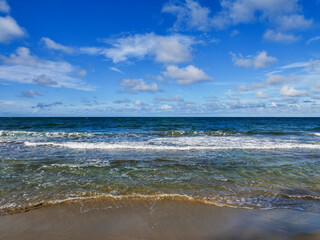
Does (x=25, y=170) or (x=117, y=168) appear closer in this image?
(x=25, y=170)

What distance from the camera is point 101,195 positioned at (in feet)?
18.5

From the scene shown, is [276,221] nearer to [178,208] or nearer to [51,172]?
[178,208]

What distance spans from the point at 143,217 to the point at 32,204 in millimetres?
2938

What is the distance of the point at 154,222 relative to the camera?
168 inches

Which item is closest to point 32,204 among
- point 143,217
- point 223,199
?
point 143,217

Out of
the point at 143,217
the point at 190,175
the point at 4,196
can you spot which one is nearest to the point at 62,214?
the point at 143,217

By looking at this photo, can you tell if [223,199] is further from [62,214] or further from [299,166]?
[299,166]

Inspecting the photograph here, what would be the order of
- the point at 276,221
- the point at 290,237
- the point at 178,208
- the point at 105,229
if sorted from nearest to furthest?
the point at 290,237, the point at 105,229, the point at 276,221, the point at 178,208

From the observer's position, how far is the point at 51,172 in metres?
7.93

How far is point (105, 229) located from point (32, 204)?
7.84ft

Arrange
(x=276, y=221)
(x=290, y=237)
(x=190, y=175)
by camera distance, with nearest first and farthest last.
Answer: (x=290, y=237)
(x=276, y=221)
(x=190, y=175)

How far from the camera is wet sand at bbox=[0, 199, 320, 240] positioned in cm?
381

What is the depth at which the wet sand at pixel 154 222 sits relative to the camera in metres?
3.81

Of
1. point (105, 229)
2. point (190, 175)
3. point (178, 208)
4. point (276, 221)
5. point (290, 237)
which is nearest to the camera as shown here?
point (290, 237)
